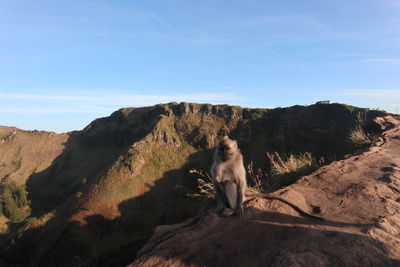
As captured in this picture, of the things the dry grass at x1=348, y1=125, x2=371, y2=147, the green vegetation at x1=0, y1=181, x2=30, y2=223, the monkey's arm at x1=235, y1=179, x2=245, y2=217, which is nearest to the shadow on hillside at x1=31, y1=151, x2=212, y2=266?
the green vegetation at x1=0, y1=181, x2=30, y2=223

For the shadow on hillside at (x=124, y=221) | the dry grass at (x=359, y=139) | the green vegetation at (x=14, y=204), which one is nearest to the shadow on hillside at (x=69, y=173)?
the green vegetation at (x=14, y=204)

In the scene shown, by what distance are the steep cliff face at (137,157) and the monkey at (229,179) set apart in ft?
121

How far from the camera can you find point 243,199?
602 centimetres

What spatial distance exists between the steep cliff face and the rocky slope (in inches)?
1438

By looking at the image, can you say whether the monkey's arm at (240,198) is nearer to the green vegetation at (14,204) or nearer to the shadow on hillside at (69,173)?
the shadow on hillside at (69,173)

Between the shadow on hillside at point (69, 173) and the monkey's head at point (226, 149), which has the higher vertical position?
the monkey's head at point (226, 149)

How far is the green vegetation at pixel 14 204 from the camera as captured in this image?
6688 cm

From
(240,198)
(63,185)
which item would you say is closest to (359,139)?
(240,198)

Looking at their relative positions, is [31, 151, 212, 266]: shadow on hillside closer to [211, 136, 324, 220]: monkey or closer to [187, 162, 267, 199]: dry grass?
[187, 162, 267, 199]: dry grass

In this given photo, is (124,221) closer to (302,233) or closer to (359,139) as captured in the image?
(359,139)

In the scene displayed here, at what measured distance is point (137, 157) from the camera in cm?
6725

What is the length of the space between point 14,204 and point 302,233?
81665 mm

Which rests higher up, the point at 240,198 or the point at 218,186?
the point at 218,186

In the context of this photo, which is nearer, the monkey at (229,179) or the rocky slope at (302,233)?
the rocky slope at (302,233)
